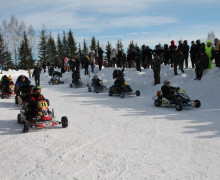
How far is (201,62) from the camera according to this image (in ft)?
43.5

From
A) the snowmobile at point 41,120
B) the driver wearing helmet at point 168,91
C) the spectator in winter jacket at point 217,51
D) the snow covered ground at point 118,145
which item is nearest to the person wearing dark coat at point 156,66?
the spectator in winter jacket at point 217,51

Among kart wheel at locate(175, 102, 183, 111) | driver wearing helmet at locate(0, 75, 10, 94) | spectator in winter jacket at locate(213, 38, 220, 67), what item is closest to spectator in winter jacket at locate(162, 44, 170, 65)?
spectator in winter jacket at locate(213, 38, 220, 67)

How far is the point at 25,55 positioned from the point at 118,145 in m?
47.5

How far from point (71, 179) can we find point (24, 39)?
4943 cm

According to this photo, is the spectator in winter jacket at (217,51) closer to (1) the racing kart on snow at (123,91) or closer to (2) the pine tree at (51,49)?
(1) the racing kart on snow at (123,91)

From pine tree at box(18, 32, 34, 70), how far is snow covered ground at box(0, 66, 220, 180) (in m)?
41.3

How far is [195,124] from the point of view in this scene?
287 inches

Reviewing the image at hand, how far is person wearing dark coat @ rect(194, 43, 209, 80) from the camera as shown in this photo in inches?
522

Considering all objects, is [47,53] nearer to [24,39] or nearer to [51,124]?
[24,39]

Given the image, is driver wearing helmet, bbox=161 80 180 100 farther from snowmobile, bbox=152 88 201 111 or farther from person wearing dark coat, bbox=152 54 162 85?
person wearing dark coat, bbox=152 54 162 85

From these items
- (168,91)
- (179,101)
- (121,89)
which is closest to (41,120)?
(179,101)

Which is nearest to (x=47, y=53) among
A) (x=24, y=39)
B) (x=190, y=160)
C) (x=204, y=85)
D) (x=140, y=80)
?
(x=24, y=39)

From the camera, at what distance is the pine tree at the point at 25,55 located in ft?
159

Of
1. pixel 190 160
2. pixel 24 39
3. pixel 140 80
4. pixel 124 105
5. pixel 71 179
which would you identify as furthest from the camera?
pixel 24 39
